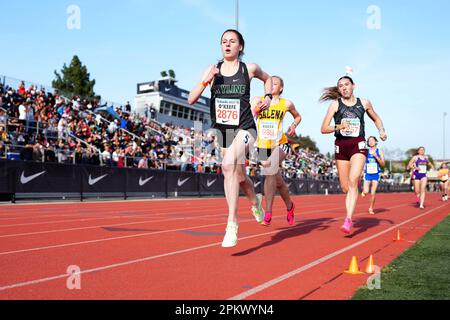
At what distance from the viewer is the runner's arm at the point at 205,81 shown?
531cm

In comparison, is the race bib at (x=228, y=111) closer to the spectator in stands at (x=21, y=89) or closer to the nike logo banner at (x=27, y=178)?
the nike logo banner at (x=27, y=178)

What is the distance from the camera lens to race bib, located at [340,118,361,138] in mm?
7363

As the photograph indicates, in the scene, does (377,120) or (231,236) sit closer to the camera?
(231,236)

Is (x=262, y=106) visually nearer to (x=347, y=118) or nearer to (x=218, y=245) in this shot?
(x=218, y=245)

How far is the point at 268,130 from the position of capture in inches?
312

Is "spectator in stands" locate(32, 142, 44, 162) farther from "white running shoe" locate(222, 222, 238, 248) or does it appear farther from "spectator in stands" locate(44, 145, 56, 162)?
"white running shoe" locate(222, 222, 238, 248)

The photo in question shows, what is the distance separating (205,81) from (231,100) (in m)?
0.38

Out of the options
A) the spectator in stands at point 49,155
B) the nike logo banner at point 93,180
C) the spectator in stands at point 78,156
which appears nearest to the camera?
the spectator in stands at point 49,155

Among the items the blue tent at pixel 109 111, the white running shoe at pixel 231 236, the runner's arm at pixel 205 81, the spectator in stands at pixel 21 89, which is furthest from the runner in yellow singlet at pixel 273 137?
the blue tent at pixel 109 111

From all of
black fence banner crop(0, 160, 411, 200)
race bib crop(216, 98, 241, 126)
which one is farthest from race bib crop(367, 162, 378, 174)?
race bib crop(216, 98, 241, 126)

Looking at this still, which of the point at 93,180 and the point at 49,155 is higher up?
the point at 49,155

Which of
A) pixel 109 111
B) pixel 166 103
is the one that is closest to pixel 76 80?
pixel 166 103

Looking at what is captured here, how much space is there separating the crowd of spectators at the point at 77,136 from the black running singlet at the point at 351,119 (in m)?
5.31

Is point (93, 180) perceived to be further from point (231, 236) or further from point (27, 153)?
point (231, 236)
